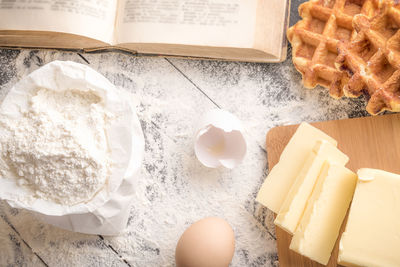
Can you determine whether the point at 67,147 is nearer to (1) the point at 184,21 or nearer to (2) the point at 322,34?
(1) the point at 184,21

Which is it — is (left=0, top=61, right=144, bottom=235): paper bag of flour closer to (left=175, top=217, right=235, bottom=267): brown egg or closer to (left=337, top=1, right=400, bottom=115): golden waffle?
(left=175, top=217, right=235, bottom=267): brown egg

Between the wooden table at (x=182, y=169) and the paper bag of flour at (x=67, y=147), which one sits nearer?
the paper bag of flour at (x=67, y=147)

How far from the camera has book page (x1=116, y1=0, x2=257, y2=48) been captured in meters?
0.97

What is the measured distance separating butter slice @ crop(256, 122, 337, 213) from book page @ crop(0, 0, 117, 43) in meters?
0.49

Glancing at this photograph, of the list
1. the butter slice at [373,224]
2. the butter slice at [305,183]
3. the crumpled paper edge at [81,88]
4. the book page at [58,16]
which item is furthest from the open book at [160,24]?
the butter slice at [373,224]

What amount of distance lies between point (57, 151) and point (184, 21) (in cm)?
42

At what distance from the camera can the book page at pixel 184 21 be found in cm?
97

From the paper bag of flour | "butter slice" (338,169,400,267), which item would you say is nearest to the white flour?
the paper bag of flour

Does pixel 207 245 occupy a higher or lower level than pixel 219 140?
lower

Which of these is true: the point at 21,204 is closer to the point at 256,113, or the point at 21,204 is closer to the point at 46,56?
the point at 46,56

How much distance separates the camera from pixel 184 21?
98 centimetres

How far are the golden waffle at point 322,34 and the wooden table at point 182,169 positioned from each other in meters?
0.06

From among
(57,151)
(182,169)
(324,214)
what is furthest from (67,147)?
(324,214)

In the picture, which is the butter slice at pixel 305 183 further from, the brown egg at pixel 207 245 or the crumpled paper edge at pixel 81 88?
the crumpled paper edge at pixel 81 88
